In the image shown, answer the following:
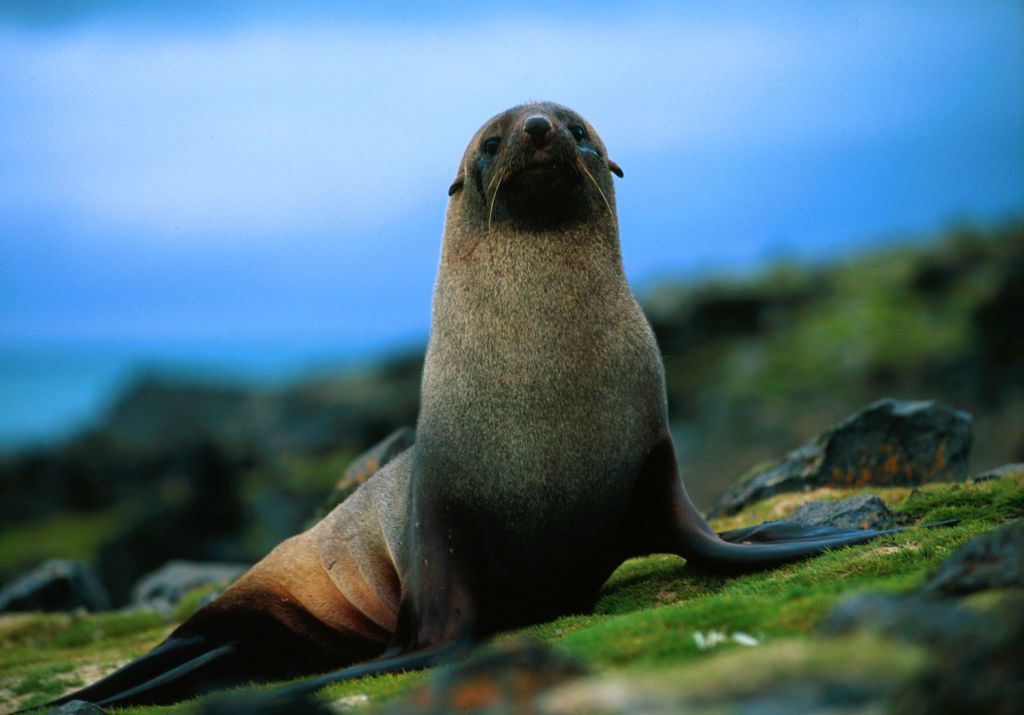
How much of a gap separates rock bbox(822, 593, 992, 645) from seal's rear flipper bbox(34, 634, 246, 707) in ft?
20.8

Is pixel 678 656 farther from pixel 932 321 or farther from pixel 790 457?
pixel 932 321

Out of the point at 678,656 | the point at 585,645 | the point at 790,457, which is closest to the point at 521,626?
the point at 585,645

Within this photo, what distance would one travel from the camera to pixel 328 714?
395 cm

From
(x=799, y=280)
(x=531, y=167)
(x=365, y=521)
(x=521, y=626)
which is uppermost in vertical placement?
(x=799, y=280)

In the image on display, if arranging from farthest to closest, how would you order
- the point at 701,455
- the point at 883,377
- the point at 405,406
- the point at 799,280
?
the point at 799,280 < the point at 405,406 < the point at 883,377 < the point at 701,455

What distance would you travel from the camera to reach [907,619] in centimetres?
348

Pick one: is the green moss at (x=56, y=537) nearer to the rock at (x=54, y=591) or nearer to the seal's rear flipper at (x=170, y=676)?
the rock at (x=54, y=591)

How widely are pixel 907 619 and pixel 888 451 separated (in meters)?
8.91

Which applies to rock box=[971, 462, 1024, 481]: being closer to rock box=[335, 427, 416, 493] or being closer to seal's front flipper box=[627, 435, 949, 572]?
seal's front flipper box=[627, 435, 949, 572]

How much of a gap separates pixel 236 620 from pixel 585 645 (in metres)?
4.84

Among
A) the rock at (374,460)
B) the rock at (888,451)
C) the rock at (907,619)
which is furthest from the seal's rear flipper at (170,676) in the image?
the rock at (907,619)

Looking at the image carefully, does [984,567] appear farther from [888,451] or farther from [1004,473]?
[888,451]

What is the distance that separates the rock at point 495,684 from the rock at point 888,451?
9290 millimetres

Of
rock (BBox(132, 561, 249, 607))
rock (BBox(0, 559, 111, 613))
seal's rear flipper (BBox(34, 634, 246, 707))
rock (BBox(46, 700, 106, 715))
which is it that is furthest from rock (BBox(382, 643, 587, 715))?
rock (BBox(0, 559, 111, 613))
